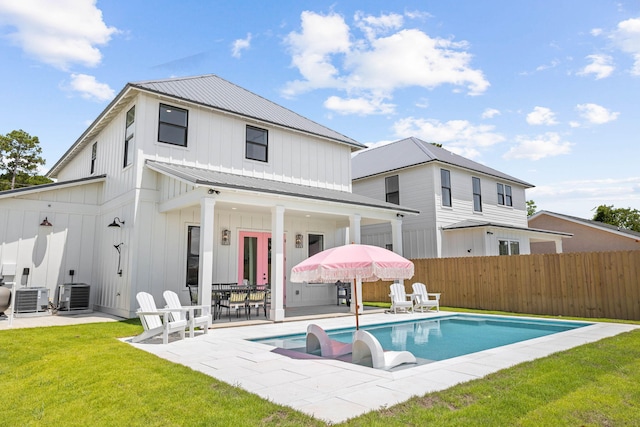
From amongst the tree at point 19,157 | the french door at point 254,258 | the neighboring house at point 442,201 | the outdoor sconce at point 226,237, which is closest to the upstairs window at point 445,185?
Result: the neighboring house at point 442,201

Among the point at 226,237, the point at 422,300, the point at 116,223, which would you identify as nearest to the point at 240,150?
the point at 226,237

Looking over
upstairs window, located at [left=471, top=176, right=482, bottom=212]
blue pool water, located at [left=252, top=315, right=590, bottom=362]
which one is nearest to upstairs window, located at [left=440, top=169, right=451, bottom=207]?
upstairs window, located at [left=471, top=176, right=482, bottom=212]

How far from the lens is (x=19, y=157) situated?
35.7 m

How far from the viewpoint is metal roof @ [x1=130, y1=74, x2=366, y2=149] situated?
12125 millimetres

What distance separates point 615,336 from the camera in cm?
780

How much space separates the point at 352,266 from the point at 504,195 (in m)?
19.5

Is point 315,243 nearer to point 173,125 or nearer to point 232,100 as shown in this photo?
point 232,100

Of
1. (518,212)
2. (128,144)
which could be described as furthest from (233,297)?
(518,212)

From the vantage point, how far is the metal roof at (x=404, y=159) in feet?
64.4

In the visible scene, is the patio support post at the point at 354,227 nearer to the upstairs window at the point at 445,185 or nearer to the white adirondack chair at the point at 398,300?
the white adirondack chair at the point at 398,300

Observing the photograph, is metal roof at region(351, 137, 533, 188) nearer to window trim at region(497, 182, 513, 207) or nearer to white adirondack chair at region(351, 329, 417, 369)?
window trim at region(497, 182, 513, 207)

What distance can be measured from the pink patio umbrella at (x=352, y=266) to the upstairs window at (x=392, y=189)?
13920mm

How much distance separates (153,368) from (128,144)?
8.80 meters

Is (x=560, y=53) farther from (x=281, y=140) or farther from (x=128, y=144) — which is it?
(x=128, y=144)
